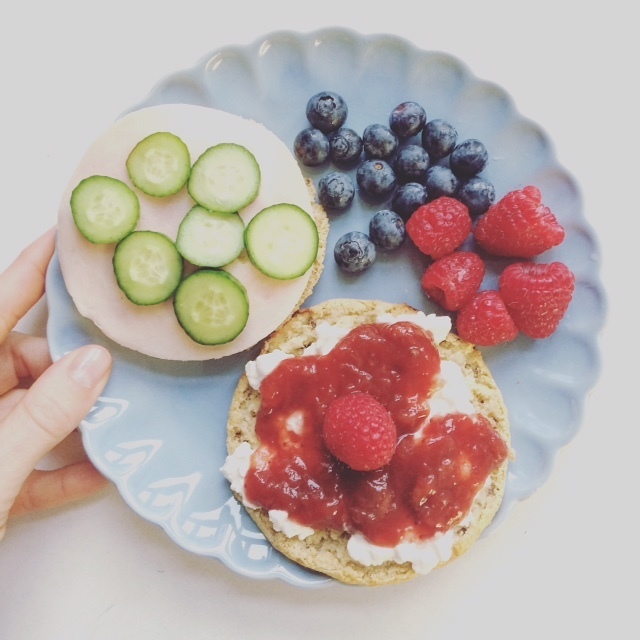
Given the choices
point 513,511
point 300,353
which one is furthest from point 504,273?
point 513,511

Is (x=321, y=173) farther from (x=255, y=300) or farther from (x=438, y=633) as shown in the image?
(x=438, y=633)

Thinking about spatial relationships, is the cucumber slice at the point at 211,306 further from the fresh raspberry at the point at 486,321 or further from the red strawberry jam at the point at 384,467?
the fresh raspberry at the point at 486,321

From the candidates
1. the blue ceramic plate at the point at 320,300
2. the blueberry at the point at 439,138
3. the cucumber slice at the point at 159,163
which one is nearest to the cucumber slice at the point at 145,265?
the cucumber slice at the point at 159,163

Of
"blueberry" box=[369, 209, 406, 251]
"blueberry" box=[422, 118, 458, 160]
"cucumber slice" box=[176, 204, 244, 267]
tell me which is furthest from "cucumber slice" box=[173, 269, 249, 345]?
"blueberry" box=[422, 118, 458, 160]

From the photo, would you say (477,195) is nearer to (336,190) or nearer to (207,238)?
(336,190)

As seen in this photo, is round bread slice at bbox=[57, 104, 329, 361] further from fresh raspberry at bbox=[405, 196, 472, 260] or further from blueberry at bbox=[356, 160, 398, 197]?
fresh raspberry at bbox=[405, 196, 472, 260]

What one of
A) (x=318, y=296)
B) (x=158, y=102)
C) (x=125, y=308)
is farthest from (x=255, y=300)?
(x=158, y=102)
